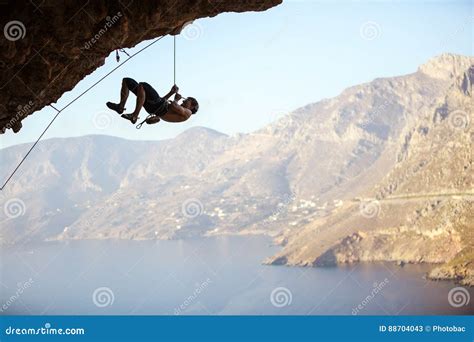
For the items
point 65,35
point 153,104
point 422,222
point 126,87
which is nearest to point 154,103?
point 153,104

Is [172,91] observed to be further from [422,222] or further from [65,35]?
[422,222]

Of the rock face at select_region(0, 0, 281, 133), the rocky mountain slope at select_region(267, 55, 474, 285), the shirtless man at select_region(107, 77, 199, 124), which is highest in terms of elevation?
the rock face at select_region(0, 0, 281, 133)

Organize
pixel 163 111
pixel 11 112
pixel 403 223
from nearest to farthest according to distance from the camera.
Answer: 1. pixel 163 111
2. pixel 11 112
3. pixel 403 223

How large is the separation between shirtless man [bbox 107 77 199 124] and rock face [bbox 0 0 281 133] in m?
1.03

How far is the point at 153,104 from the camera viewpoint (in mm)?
10180

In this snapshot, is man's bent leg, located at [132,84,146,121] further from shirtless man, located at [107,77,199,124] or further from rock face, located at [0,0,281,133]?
Answer: rock face, located at [0,0,281,133]

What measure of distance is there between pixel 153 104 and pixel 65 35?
1.74m

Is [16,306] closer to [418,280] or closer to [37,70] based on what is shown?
[418,280]

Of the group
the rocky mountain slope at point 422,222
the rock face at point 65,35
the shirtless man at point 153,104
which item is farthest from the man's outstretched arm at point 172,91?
the rocky mountain slope at point 422,222

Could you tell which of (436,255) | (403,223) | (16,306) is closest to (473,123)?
(403,223)

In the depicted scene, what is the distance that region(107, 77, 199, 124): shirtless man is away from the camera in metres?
9.84

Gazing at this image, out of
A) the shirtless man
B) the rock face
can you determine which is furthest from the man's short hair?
the rock face
